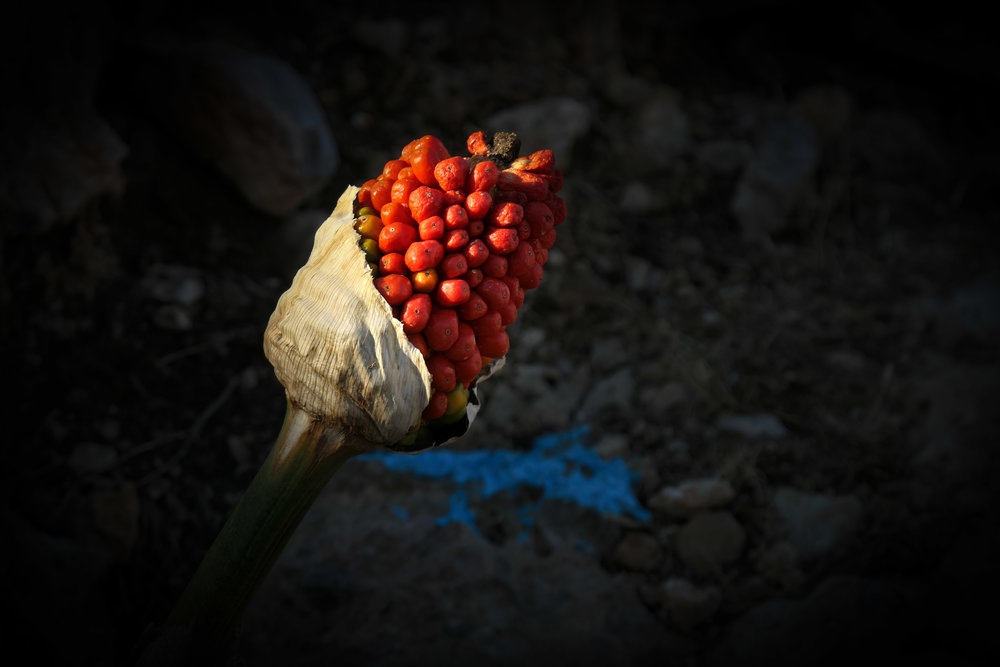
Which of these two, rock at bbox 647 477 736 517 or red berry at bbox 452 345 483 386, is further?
rock at bbox 647 477 736 517

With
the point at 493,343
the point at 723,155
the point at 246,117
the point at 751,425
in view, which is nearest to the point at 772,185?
the point at 723,155

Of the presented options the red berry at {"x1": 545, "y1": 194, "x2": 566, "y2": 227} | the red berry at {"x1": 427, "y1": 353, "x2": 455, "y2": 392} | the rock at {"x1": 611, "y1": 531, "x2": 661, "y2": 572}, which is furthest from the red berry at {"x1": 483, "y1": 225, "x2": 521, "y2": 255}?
the rock at {"x1": 611, "y1": 531, "x2": 661, "y2": 572}

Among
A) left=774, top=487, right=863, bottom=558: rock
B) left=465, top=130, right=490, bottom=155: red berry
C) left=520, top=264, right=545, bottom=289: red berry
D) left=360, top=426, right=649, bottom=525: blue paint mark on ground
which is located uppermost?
left=465, top=130, right=490, bottom=155: red berry

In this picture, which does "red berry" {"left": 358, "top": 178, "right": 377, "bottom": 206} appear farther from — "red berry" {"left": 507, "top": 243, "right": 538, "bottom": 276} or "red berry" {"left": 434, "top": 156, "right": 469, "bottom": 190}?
"red berry" {"left": 507, "top": 243, "right": 538, "bottom": 276}

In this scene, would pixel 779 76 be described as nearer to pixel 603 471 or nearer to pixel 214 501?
pixel 603 471

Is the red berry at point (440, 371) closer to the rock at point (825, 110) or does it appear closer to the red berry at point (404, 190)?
the red berry at point (404, 190)

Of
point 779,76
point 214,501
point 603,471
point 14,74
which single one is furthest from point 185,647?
point 779,76
